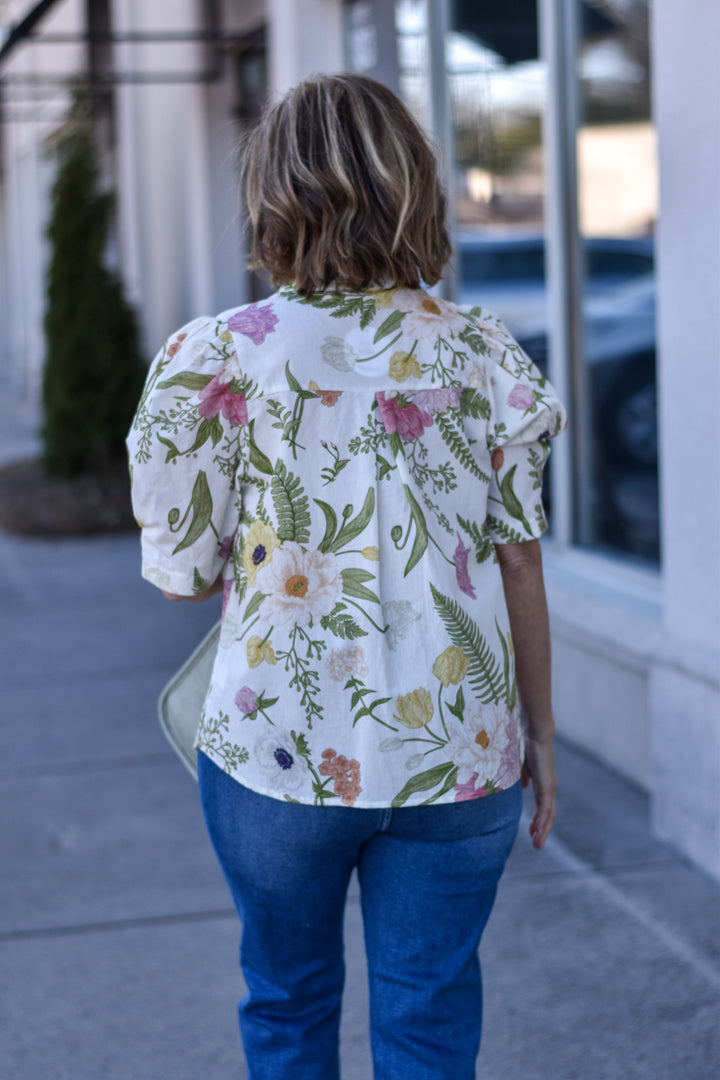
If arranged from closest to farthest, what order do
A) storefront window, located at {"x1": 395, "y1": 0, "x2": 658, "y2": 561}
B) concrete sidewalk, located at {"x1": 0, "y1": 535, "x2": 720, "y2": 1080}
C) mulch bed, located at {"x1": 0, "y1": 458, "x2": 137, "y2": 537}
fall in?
concrete sidewalk, located at {"x1": 0, "y1": 535, "x2": 720, "y2": 1080} < storefront window, located at {"x1": 395, "y1": 0, "x2": 658, "y2": 561} < mulch bed, located at {"x1": 0, "y1": 458, "x2": 137, "y2": 537}

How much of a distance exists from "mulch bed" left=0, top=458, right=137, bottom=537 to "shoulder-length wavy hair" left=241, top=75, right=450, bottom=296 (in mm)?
7298

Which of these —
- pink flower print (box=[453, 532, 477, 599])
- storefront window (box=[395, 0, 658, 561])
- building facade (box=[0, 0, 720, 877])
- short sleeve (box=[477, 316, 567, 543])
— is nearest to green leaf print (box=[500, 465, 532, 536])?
short sleeve (box=[477, 316, 567, 543])

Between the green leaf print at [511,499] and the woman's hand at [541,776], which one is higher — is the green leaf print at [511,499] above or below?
above

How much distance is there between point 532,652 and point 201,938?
1.70 meters

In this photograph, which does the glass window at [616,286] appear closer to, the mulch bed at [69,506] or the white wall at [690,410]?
the white wall at [690,410]

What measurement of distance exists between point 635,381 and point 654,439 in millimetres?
243

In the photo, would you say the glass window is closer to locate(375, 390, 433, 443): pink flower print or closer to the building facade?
the building facade

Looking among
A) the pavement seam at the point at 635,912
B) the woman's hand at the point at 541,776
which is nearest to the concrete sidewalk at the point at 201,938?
the pavement seam at the point at 635,912

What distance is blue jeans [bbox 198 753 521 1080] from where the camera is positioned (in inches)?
63.3

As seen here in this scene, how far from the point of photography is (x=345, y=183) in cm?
157

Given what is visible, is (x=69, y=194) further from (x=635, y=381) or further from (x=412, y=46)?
(x=635, y=381)

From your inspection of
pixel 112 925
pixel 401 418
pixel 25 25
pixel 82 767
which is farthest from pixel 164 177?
pixel 401 418

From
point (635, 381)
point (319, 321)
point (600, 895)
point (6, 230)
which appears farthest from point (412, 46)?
point (6, 230)

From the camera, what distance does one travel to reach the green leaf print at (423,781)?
5.11 ft
